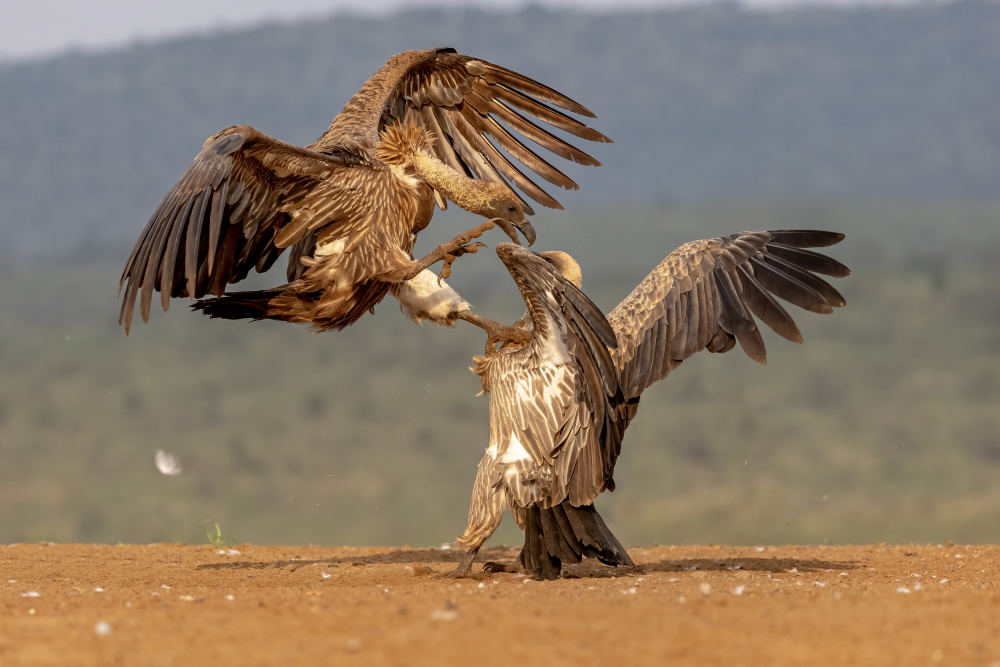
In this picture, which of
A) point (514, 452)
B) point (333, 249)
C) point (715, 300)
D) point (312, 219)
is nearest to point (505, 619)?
point (514, 452)

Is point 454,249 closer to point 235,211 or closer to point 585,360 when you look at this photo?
point 585,360

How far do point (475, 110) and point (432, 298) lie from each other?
7.36 feet

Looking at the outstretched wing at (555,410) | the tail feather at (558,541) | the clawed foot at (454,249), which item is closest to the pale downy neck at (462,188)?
the clawed foot at (454,249)

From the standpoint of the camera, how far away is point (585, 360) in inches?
222

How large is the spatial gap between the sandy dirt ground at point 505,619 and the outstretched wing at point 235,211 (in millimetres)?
1813

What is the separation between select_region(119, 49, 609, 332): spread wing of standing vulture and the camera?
6.04 metres

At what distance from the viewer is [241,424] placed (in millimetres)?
25766

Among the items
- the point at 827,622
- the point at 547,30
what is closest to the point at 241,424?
the point at 827,622

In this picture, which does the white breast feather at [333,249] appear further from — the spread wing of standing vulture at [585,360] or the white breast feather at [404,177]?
the spread wing of standing vulture at [585,360]

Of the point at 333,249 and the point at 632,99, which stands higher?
the point at 632,99

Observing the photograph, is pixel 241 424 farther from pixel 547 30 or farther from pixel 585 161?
pixel 547 30

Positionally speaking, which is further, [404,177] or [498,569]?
[404,177]

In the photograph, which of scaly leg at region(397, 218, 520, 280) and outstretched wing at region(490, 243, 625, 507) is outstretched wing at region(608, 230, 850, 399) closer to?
outstretched wing at region(490, 243, 625, 507)

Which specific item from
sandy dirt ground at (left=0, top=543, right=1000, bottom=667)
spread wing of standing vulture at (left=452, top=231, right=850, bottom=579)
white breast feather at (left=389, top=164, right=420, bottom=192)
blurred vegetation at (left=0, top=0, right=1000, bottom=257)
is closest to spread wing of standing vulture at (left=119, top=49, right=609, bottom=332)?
white breast feather at (left=389, top=164, right=420, bottom=192)
